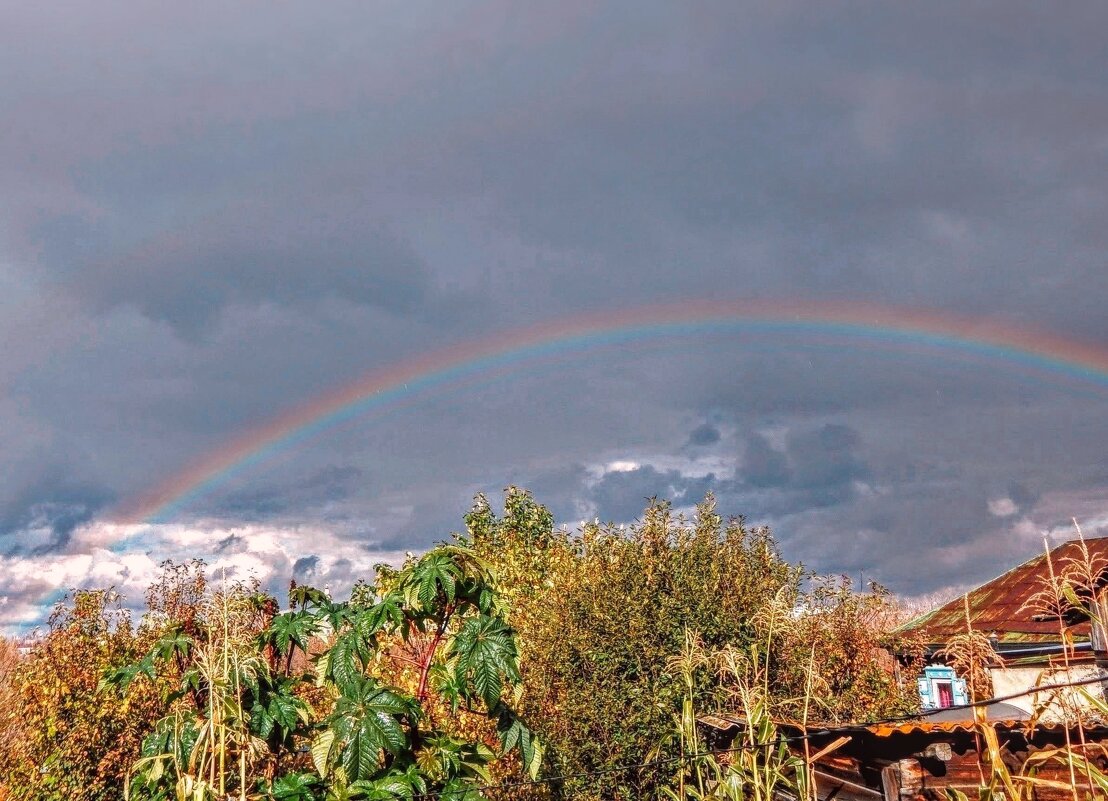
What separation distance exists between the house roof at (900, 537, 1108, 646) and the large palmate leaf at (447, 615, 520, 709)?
13188 mm

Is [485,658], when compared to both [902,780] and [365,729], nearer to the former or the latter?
[365,729]

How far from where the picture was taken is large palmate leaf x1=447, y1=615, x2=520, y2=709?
522cm

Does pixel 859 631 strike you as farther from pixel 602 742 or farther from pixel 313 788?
pixel 313 788

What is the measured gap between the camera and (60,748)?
12383 millimetres

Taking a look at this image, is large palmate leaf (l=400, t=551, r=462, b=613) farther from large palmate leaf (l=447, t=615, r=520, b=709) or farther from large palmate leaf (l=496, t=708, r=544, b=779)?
large palmate leaf (l=496, t=708, r=544, b=779)

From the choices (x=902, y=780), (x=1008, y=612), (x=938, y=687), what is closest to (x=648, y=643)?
(x=902, y=780)

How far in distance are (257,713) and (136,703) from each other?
30.6 ft

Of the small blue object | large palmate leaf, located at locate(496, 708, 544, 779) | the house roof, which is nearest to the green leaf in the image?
large palmate leaf, located at locate(496, 708, 544, 779)

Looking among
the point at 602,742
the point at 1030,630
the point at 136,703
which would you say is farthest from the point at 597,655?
the point at 1030,630

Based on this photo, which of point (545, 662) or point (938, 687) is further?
point (938, 687)

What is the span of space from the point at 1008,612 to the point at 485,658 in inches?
723

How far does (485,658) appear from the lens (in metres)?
5.28

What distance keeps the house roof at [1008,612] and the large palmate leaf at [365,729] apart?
13.8 meters

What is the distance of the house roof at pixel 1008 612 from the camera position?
17562 mm
